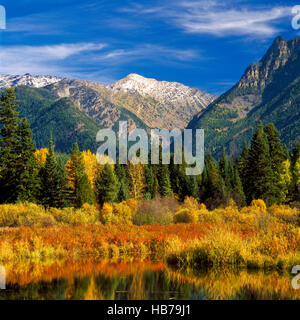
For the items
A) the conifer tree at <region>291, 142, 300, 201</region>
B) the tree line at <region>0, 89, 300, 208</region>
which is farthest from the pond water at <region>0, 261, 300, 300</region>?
the conifer tree at <region>291, 142, 300, 201</region>

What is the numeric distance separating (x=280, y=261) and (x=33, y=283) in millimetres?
9812

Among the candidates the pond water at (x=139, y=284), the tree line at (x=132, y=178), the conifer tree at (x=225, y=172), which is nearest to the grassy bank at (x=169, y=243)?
the pond water at (x=139, y=284)

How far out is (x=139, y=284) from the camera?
16.3 meters

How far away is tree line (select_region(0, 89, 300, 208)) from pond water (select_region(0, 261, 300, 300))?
31349 millimetres

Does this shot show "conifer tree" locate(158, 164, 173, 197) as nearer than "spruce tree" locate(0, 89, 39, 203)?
No

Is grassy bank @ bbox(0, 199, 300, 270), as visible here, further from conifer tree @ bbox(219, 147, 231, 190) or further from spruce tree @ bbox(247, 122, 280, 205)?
conifer tree @ bbox(219, 147, 231, 190)

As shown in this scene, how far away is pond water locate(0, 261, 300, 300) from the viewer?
14242mm

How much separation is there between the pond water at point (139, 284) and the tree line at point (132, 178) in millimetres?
31349

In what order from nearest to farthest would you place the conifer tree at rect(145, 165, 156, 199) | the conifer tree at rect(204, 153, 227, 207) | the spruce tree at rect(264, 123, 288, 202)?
the spruce tree at rect(264, 123, 288, 202)
the conifer tree at rect(204, 153, 227, 207)
the conifer tree at rect(145, 165, 156, 199)

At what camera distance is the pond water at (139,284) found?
14.2 meters

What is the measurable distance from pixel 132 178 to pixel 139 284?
6223 centimetres

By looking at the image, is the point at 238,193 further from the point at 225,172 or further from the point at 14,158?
the point at 14,158
